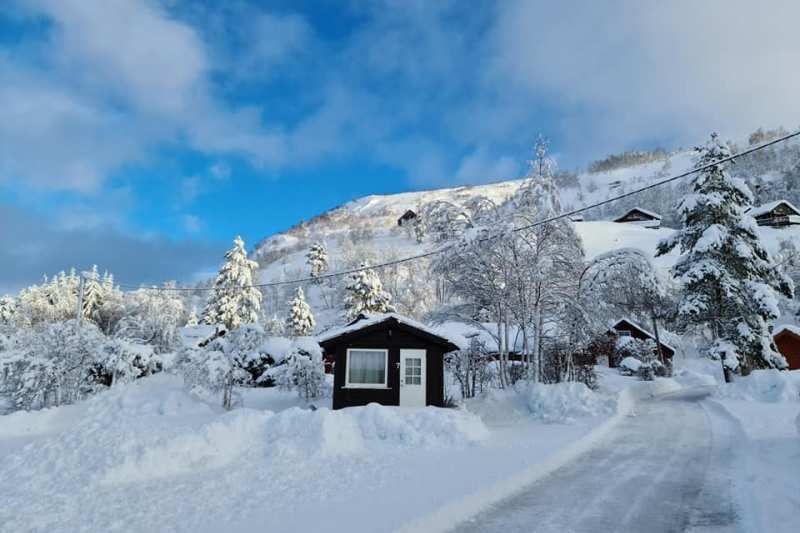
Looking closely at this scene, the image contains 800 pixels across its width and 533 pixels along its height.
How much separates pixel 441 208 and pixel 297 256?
115104mm

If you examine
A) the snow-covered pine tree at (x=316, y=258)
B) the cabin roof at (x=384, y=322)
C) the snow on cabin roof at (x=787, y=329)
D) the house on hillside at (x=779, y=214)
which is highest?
the house on hillside at (x=779, y=214)

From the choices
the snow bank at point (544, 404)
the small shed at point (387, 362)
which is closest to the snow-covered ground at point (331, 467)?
Answer: the snow bank at point (544, 404)

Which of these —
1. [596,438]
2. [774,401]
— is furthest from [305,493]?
[774,401]

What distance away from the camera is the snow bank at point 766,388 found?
18219 millimetres

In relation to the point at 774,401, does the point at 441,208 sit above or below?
above

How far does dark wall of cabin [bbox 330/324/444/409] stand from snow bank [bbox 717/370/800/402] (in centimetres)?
1269

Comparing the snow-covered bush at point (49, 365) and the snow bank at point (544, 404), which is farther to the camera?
the snow-covered bush at point (49, 365)

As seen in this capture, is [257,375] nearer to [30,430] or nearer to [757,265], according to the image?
[30,430]

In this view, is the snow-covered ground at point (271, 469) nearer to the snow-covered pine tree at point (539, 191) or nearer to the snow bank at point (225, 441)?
the snow bank at point (225, 441)

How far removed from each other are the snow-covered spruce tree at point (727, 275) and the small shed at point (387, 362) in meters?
14.1

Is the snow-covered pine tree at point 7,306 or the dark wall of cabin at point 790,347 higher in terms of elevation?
the snow-covered pine tree at point 7,306

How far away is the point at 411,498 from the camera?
6441mm

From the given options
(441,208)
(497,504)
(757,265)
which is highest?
(441,208)

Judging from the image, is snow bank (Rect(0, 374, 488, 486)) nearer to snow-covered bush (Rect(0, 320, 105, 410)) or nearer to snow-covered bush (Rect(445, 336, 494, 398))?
snow-covered bush (Rect(0, 320, 105, 410))
